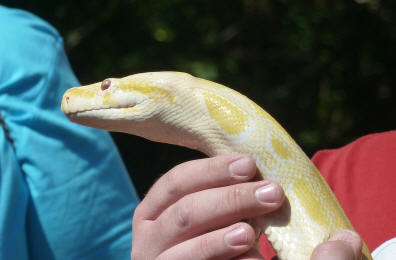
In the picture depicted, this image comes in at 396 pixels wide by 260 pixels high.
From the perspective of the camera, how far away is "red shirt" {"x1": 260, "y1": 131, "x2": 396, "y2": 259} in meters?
1.25

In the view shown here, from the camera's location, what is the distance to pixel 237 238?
0.93m

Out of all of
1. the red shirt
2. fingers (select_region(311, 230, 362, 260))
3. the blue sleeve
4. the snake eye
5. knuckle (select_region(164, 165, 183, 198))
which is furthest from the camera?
the blue sleeve

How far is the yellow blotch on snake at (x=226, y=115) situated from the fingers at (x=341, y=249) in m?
0.27

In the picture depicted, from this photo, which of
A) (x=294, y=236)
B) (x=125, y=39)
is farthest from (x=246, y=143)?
(x=125, y=39)

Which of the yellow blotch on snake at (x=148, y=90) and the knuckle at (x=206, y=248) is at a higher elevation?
the yellow blotch on snake at (x=148, y=90)

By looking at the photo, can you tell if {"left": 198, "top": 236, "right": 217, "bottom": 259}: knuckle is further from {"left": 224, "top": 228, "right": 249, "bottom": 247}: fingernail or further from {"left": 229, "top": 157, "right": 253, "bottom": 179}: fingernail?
{"left": 229, "top": 157, "right": 253, "bottom": 179}: fingernail

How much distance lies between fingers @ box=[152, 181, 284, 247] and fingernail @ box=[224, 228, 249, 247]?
0.03 m

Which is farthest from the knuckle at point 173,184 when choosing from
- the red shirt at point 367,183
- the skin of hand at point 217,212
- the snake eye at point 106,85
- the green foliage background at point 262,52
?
the green foliage background at point 262,52

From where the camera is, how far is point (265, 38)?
3.85 meters

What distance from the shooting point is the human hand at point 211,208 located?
0.93m

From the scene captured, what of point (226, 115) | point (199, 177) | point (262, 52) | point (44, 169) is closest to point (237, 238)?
point (199, 177)

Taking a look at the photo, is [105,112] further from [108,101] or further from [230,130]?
[230,130]

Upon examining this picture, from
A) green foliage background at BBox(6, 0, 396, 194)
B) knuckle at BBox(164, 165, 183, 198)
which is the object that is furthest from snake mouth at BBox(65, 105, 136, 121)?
green foliage background at BBox(6, 0, 396, 194)

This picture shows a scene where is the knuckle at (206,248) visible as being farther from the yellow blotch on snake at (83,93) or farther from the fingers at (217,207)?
the yellow blotch on snake at (83,93)
